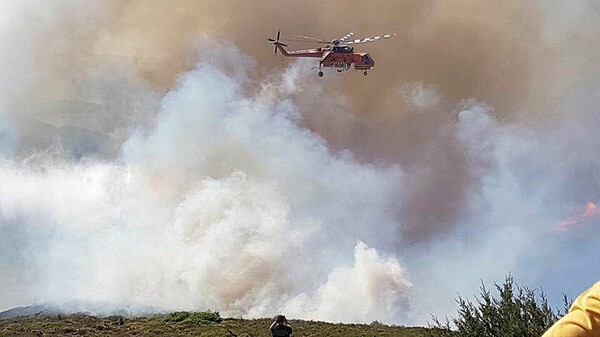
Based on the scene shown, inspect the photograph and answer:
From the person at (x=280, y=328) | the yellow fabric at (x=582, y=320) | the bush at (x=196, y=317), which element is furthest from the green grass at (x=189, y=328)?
the yellow fabric at (x=582, y=320)

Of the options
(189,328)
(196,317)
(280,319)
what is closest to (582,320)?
(280,319)

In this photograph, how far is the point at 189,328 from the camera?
90688 mm

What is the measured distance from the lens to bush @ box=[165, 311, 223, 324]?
96225 millimetres

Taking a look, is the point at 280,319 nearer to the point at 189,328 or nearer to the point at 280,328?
the point at 280,328

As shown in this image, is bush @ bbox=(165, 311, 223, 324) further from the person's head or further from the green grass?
the person's head

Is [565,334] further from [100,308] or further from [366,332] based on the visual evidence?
[100,308]

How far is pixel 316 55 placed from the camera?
77875 mm

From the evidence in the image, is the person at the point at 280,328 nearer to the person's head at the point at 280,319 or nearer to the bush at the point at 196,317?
the person's head at the point at 280,319

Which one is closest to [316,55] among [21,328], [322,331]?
[322,331]

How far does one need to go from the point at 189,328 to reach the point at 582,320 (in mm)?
92197

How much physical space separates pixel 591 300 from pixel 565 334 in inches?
7.4

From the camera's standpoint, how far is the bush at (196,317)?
316 ft

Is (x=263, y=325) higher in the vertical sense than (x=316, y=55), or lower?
lower

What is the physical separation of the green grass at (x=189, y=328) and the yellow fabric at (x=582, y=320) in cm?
7500
